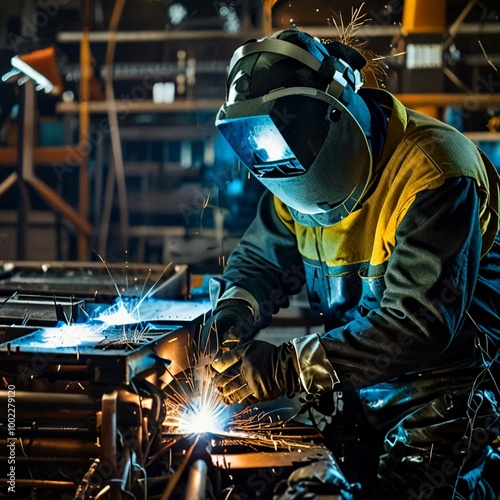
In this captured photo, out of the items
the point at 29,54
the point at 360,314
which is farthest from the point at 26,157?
the point at 360,314

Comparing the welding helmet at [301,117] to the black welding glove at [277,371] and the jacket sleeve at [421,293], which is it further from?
the black welding glove at [277,371]

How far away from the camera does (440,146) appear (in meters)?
2.10

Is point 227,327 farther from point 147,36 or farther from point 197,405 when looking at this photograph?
point 147,36

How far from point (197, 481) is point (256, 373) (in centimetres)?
41

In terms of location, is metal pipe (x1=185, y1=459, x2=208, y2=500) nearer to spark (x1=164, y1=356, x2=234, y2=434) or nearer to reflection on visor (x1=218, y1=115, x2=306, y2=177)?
spark (x1=164, y1=356, x2=234, y2=434)

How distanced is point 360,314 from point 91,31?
252 inches

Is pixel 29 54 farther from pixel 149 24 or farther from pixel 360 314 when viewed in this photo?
pixel 360 314

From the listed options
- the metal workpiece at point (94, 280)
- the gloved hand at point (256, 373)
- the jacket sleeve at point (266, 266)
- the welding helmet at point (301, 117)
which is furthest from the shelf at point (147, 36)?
the gloved hand at point (256, 373)

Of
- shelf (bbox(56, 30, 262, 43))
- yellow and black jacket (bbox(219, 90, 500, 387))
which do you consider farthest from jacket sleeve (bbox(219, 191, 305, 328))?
shelf (bbox(56, 30, 262, 43))

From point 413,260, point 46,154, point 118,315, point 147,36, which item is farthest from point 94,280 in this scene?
point 147,36

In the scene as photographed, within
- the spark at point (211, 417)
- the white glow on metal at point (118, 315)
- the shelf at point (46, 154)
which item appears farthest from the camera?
the shelf at point (46, 154)

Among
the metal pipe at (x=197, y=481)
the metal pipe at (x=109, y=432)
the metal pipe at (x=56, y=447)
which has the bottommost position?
the metal pipe at (x=197, y=481)

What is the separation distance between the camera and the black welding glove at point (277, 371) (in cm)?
202

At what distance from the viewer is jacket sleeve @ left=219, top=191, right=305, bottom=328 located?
2672mm
